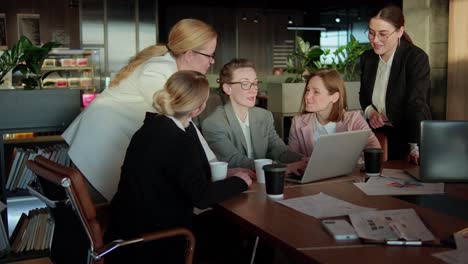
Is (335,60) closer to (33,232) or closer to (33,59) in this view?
(33,59)

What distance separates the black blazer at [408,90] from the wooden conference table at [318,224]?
1.01 meters

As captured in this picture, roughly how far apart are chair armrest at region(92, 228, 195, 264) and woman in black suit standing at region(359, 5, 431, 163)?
5.05 ft

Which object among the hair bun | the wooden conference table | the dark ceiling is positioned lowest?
the wooden conference table

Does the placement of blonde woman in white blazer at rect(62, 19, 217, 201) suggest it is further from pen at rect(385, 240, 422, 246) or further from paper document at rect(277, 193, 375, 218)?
pen at rect(385, 240, 422, 246)

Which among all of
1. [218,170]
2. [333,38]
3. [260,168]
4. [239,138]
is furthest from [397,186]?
[333,38]

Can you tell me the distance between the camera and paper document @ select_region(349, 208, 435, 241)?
1.40m

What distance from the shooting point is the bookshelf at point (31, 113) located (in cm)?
286

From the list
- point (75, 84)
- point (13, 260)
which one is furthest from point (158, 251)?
point (75, 84)

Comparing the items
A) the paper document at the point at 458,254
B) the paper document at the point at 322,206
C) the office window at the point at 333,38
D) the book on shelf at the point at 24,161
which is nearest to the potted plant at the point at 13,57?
the book on shelf at the point at 24,161

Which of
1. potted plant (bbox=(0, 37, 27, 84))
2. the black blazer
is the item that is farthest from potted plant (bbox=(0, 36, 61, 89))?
the black blazer

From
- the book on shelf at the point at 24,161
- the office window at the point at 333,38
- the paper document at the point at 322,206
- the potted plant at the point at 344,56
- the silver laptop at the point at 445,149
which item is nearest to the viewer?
the paper document at the point at 322,206

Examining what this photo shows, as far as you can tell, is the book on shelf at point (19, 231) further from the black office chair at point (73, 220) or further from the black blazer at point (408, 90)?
the black blazer at point (408, 90)

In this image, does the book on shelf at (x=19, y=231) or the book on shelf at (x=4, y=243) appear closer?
the book on shelf at (x=4, y=243)

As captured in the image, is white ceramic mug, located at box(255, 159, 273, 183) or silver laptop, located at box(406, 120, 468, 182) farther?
white ceramic mug, located at box(255, 159, 273, 183)
